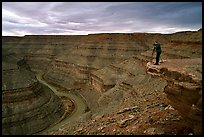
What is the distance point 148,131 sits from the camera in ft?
37.6

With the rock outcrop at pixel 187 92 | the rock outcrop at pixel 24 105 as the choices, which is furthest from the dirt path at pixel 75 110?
the rock outcrop at pixel 187 92

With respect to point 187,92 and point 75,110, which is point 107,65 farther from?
point 187,92

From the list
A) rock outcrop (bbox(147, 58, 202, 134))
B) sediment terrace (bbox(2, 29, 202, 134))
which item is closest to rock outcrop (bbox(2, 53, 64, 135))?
sediment terrace (bbox(2, 29, 202, 134))

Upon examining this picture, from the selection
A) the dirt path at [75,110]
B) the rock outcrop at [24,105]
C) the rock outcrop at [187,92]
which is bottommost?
the dirt path at [75,110]

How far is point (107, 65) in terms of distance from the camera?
2194 inches

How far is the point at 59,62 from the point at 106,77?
22219 mm

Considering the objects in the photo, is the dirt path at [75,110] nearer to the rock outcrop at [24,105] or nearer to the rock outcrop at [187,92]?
the rock outcrop at [24,105]

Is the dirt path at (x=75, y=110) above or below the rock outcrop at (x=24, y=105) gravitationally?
below

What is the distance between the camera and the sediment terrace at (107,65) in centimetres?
2188

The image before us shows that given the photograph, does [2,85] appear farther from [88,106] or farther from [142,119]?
[142,119]

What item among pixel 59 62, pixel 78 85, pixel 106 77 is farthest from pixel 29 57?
pixel 106 77

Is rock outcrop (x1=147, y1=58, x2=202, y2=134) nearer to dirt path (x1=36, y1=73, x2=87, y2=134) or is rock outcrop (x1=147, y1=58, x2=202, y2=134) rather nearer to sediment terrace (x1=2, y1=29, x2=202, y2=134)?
sediment terrace (x1=2, y1=29, x2=202, y2=134)

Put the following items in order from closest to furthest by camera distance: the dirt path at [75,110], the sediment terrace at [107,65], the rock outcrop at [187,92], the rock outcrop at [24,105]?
the rock outcrop at [187,92] → the sediment terrace at [107,65] → the rock outcrop at [24,105] → the dirt path at [75,110]

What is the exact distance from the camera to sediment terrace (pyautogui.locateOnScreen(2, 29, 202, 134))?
21875 millimetres
